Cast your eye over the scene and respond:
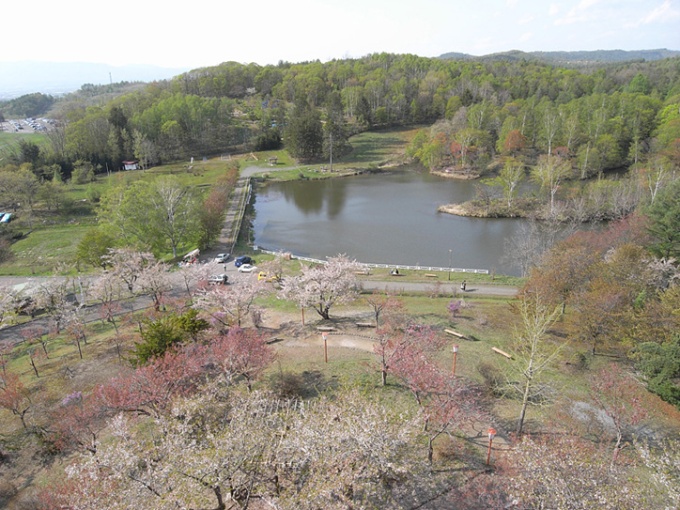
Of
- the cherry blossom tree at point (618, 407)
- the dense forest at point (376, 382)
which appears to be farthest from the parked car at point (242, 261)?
the cherry blossom tree at point (618, 407)

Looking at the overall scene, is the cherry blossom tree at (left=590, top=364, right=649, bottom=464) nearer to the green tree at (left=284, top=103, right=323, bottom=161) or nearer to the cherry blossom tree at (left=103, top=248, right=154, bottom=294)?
the cherry blossom tree at (left=103, top=248, right=154, bottom=294)

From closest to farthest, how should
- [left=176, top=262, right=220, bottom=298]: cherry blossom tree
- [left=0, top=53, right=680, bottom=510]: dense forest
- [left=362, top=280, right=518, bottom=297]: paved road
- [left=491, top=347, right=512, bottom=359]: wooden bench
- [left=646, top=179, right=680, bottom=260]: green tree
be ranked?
[left=0, top=53, right=680, bottom=510]: dense forest → [left=491, top=347, right=512, bottom=359]: wooden bench → [left=646, top=179, right=680, bottom=260]: green tree → [left=362, top=280, right=518, bottom=297]: paved road → [left=176, top=262, right=220, bottom=298]: cherry blossom tree

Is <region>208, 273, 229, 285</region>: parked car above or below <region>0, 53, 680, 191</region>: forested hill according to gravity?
below

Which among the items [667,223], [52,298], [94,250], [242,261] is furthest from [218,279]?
[667,223]

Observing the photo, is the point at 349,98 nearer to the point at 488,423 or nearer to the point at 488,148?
the point at 488,148

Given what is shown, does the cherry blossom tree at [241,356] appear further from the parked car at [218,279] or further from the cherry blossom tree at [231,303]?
the parked car at [218,279]

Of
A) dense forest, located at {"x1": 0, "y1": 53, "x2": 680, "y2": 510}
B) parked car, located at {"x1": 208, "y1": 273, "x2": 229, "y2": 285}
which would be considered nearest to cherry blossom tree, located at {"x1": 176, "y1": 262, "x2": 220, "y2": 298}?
dense forest, located at {"x1": 0, "y1": 53, "x2": 680, "y2": 510}

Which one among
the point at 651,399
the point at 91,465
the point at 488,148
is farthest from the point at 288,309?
the point at 488,148

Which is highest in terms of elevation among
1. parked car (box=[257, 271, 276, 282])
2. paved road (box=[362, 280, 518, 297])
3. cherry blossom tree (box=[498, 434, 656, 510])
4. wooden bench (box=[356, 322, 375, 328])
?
cherry blossom tree (box=[498, 434, 656, 510])
